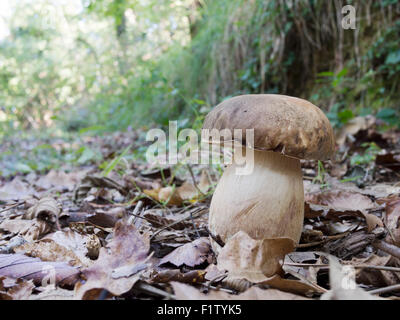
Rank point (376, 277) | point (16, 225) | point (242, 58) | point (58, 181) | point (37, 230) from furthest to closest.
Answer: point (242, 58) → point (58, 181) → point (16, 225) → point (37, 230) → point (376, 277)

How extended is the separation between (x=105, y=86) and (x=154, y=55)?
2131mm

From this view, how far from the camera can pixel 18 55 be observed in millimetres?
14227

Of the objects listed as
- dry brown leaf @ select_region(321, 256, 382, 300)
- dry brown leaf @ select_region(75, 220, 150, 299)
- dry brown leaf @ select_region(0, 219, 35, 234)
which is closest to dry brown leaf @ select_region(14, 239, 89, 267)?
dry brown leaf @ select_region(75, 220, 150, 299)

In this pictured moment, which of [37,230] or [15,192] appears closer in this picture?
[37,230]

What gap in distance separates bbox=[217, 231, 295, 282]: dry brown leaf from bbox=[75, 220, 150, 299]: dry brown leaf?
1.03 feet

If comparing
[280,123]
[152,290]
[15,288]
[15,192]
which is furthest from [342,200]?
[15,192]

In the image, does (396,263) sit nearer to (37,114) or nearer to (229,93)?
(229,93)

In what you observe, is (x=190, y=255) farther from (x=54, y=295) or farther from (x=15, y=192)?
(x=15, y=192)

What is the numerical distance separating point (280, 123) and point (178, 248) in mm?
710

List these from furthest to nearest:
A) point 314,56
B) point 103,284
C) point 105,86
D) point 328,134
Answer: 1. point 105,86
2. point 314,56
3. point 328,134
4. point 103,284

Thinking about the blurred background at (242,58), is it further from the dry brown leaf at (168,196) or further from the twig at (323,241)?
the twig at (323,241)

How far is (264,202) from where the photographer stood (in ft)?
4.55

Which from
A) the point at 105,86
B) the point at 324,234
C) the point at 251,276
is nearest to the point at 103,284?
the point at 251,276

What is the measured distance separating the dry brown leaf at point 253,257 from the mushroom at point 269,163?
19 centimetres
